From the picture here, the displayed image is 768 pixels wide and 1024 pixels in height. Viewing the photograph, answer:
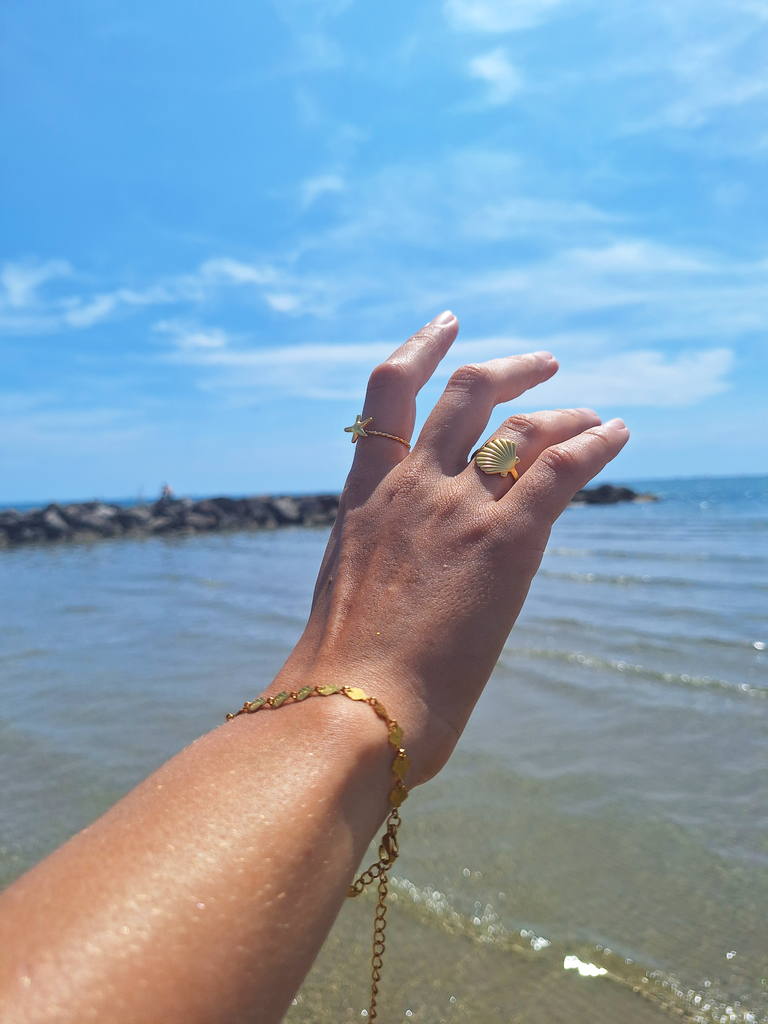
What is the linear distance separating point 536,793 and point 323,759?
10.0 feet

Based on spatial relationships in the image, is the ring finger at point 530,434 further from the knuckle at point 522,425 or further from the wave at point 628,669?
the wave at point 628,669

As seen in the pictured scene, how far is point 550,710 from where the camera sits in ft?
15.7

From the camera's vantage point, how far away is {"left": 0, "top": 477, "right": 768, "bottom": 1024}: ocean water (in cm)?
223

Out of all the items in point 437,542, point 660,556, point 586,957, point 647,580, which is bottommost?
point 586,957

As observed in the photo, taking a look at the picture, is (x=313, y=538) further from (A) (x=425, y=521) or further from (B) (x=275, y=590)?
(A) (x=425, y=521)

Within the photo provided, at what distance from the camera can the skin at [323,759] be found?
2.20 ft

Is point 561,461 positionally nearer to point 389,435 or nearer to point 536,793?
point 389,435

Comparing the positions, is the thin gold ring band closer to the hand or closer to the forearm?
the hand

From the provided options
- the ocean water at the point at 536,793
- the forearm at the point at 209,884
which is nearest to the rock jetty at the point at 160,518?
the ocean water at the point at 536,793

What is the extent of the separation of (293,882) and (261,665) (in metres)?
5.43

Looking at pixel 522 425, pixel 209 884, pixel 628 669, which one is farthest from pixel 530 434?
pixel 628 669

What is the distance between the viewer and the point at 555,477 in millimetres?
1121

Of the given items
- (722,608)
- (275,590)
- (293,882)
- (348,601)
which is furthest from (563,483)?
(275,590)

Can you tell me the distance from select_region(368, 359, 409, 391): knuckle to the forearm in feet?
2.33
